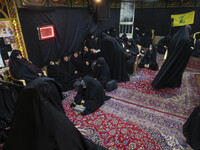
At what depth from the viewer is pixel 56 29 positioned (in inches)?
195

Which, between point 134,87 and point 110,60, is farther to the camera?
point 110,60

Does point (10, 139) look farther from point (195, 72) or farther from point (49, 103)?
point (195, 72)

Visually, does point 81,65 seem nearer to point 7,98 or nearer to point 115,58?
point 115,58

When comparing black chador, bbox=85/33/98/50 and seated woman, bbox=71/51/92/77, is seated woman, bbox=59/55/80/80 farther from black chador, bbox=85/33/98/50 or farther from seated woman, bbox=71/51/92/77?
black chador, bbox=85/33/98/50

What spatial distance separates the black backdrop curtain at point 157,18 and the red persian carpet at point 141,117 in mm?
5810

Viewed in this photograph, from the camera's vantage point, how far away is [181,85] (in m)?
4.46

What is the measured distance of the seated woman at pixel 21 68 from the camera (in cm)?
370

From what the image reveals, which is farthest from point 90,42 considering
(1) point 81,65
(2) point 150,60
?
(2) point 150,60

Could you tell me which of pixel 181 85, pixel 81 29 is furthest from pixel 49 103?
pixel 81 29

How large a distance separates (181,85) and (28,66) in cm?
455

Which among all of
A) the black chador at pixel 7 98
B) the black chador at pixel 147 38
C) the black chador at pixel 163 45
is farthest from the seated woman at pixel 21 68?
the black chador at pixel 147 38

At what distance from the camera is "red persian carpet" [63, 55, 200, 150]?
2.59 meters

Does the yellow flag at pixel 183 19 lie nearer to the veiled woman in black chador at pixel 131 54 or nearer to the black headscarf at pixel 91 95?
the veiled woman in black chador at pixel 131 54

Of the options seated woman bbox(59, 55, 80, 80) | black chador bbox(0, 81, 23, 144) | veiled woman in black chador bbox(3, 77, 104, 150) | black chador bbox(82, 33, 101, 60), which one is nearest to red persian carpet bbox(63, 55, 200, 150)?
seated woman bbox(59, 55, 80, 80)
